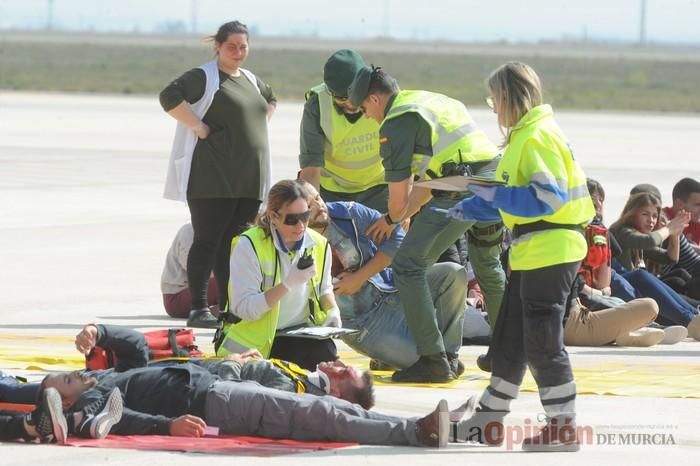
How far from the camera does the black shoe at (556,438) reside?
6.92 m

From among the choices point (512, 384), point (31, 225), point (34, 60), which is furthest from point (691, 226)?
point (34, 60)

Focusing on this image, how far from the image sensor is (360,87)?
882cm

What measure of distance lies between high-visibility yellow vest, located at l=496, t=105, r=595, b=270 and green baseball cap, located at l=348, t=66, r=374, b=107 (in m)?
1.79

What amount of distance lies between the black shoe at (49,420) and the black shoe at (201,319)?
13.8ft

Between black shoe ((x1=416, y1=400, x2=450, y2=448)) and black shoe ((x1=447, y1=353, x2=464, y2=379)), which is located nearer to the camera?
black shoe ((x1=416, y1=400, x2=450, y2=448))

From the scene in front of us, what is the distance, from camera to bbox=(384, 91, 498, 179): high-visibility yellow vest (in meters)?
8.70

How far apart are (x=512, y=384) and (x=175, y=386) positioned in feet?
4.85

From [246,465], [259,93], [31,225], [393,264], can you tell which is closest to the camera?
[246,465]

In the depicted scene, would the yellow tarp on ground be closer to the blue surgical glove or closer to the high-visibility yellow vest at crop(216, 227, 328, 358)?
the high-visibility yellow vest at crop(216, 227, 328, 358)

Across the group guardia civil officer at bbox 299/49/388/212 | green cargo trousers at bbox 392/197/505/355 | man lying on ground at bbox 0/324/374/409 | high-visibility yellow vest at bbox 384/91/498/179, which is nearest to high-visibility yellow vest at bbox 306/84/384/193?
guardia civil officer at bbox 299/49/388/212

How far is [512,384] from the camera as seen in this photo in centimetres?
723

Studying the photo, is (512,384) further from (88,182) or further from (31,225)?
(88,182)

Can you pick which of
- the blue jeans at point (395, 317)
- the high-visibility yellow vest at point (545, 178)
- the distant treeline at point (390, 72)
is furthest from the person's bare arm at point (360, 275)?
the distant treeline at point (390, 72)

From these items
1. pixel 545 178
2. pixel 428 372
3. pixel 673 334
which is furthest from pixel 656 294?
pixel 545 178
